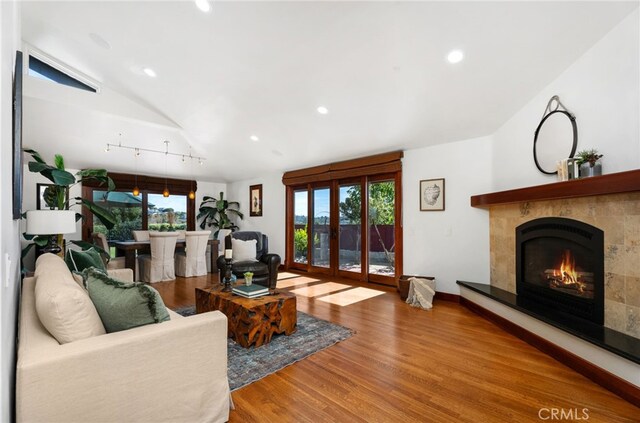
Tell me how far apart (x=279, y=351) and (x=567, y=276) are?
283cm

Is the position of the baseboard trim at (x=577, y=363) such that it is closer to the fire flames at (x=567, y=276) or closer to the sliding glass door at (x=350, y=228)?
the fire flames at (x=567, y=276)

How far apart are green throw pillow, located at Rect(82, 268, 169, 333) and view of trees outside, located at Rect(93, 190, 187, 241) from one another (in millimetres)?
6094

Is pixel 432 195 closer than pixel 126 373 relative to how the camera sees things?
No

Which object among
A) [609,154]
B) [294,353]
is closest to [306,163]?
[294,353]

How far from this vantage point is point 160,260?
563 centimetres

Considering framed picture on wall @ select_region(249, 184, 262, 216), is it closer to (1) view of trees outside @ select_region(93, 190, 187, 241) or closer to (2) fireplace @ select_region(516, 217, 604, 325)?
(1) view of trees outside @ select_region(93, 190, 187, 241)

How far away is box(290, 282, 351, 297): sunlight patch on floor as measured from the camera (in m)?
4.76

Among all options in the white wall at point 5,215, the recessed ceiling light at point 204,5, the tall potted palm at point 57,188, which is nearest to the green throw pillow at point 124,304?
the white wall at point 5,215

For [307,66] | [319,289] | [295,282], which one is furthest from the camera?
[295,282]

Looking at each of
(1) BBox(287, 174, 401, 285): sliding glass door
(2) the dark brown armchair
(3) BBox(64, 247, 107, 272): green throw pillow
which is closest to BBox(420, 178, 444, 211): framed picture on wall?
(1) BBox(287, 174, 401, 285): sliding glass door

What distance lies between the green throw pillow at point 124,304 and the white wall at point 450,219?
395cm

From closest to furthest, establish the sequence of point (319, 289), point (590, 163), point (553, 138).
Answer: point (590, 163) → point (553, 138) → point (319, 289)

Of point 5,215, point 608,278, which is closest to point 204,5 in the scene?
point 5,215

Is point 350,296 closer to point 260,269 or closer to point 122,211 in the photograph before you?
point 260,269
